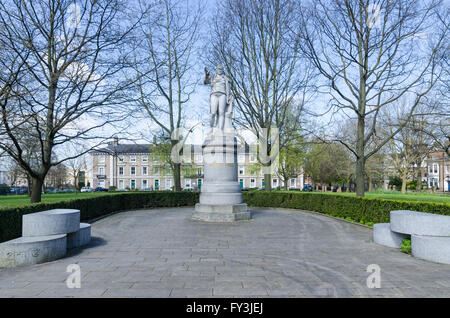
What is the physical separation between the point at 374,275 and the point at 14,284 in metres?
6.00

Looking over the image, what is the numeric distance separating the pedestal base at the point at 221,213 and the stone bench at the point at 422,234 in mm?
5861

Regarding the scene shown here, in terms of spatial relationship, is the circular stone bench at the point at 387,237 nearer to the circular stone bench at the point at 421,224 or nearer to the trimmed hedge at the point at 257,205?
the circular stone bench at the point at 421,224

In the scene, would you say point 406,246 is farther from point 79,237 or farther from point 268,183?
point 268,183

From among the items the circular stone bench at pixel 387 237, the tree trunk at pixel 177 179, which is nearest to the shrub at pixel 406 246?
the circular stone bench at pixel 387 237

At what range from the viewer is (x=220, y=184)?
43.4 feet

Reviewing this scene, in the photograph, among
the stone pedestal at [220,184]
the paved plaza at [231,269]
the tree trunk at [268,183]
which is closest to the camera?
the paved plaza at [231,269]

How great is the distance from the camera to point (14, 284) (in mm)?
5004

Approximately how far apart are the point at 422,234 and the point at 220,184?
777 centimetres

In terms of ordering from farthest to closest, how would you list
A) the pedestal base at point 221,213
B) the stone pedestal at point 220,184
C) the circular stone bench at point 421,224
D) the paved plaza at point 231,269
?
1. the stone pedestal at point 220,184
2. the pedestal base at point 221,213
3. the circular stone bench at point 421,224
4. the paved plaza at point 231,269

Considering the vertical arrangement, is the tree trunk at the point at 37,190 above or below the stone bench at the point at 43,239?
above

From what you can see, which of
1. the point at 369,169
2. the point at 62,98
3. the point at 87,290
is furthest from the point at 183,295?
the point at 369,169

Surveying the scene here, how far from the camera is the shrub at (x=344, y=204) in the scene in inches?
387

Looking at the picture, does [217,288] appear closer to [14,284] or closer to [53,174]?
[14,284]

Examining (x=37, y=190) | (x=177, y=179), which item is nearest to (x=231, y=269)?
(x=37, y=190)
